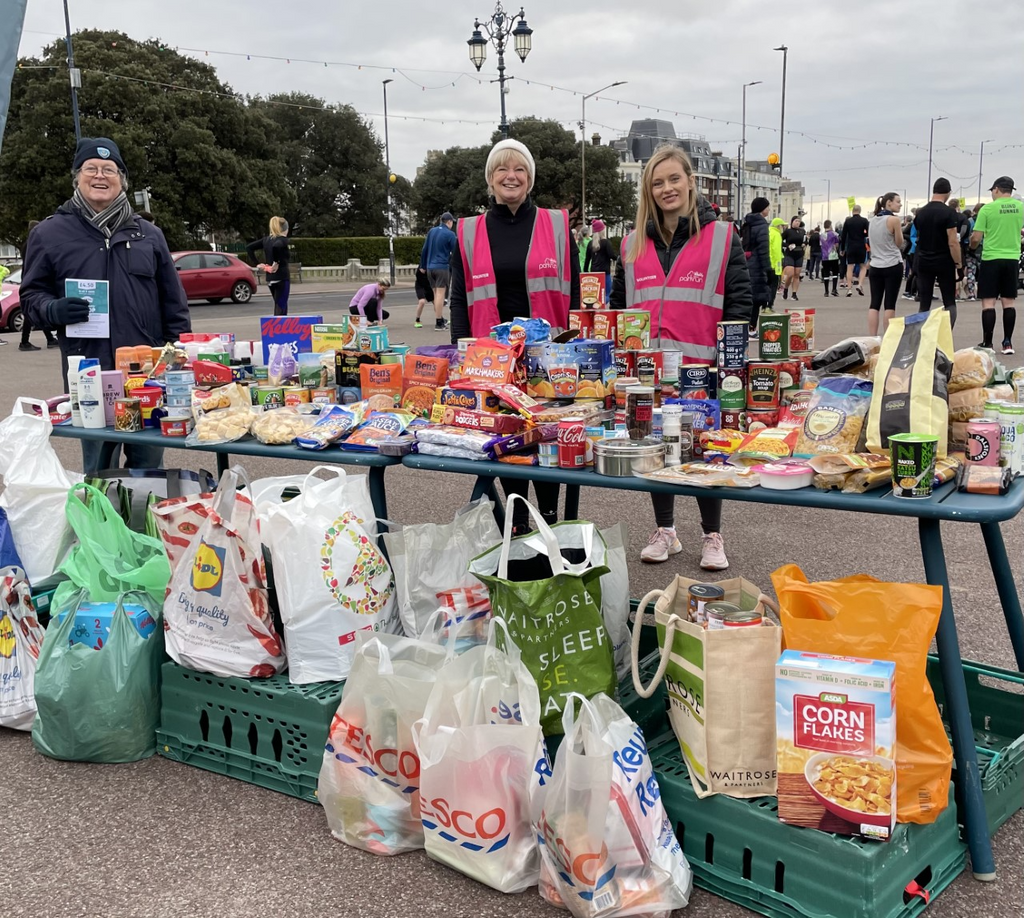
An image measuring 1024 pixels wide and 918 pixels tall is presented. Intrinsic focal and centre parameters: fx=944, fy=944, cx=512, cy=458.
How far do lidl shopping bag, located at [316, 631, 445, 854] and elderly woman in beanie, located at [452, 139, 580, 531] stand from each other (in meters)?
2.25

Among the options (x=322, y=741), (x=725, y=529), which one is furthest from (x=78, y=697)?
(x=725, y=529)

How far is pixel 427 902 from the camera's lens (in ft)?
7.45

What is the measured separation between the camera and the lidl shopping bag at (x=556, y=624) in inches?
94.3

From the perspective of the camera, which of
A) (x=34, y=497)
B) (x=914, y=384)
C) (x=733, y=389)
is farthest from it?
(x=34, y=497)

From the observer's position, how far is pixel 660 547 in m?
4.62

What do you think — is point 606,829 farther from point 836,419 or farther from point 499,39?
point 499,39

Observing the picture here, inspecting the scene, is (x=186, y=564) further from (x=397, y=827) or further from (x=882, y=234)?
(x=882, y=234)

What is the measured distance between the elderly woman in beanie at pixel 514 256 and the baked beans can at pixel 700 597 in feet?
6.82

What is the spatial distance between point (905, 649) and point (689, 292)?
2.15 meters

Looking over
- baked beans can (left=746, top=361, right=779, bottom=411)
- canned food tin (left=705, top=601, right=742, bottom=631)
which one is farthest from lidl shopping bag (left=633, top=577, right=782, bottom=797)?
baked beans can (left=746, top=361, right=779, bottom=411)

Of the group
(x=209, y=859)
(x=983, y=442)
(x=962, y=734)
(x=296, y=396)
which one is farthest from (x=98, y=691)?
(x=983, y=442)

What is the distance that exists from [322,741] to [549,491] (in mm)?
1528

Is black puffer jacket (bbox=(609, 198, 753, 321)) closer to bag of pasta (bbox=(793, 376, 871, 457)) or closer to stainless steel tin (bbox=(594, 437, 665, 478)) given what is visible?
bag of pasta (bbox=(793, 376, 871, 457))

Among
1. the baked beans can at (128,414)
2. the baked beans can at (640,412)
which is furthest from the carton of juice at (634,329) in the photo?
the baked beans can at (128,414)
